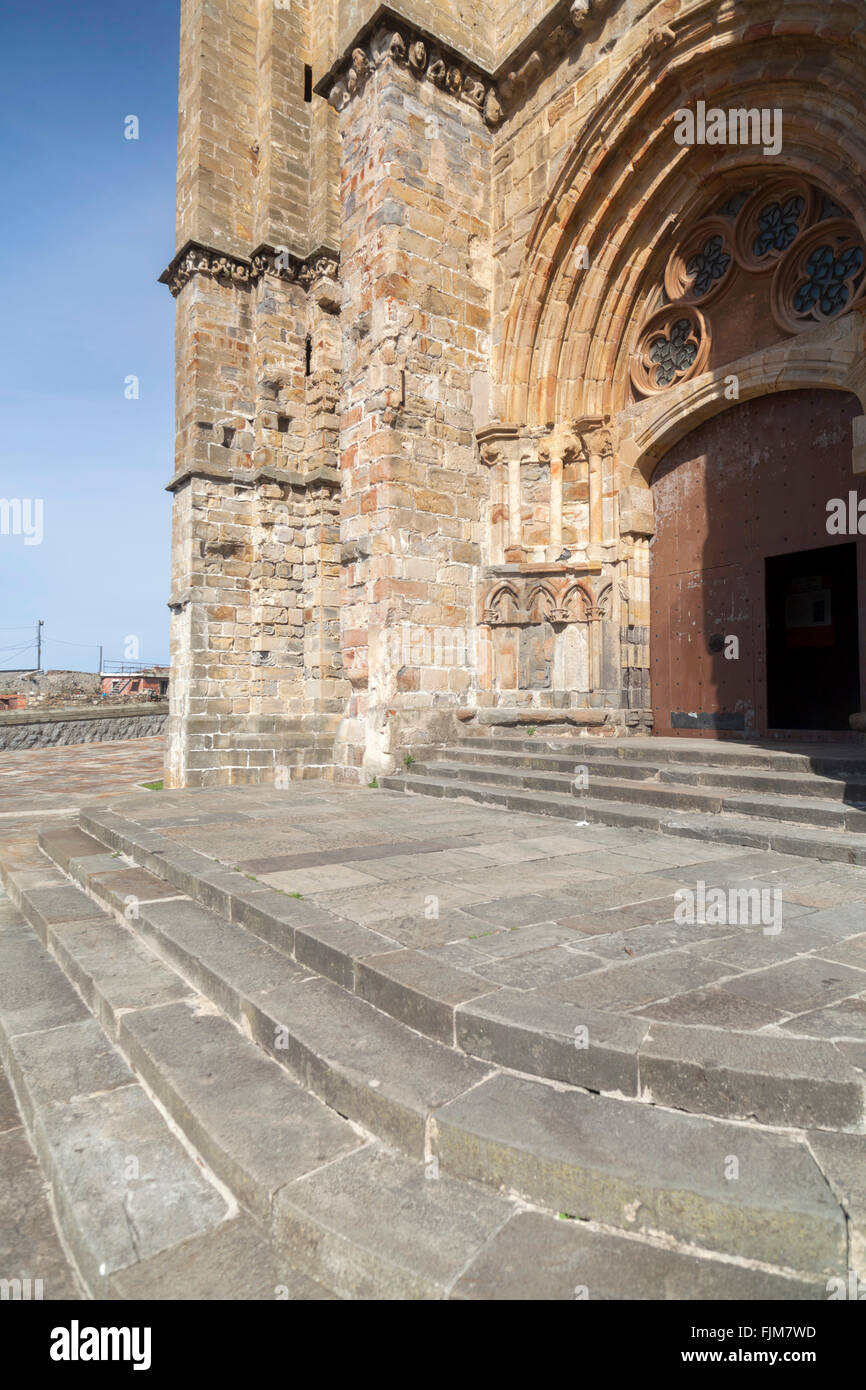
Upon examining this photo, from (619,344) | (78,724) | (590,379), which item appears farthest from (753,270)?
(78,724)

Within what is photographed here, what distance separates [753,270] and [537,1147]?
Answer: 7.45 meters

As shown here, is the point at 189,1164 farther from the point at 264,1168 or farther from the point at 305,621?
the point at 305,621

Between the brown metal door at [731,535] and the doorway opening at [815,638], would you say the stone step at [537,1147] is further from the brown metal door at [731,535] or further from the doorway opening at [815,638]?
the doorway opening at [815,638]

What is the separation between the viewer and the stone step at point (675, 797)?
3.91m

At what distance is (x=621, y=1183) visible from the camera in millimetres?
1512

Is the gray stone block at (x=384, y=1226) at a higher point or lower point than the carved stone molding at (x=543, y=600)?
lower

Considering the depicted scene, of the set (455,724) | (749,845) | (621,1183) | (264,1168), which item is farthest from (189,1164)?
(455,724)

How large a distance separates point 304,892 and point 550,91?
28.0ft

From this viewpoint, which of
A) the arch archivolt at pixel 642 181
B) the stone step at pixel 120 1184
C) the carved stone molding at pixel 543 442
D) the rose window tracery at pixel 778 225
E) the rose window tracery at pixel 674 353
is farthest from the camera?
the carved stone molding at pixel 543 442

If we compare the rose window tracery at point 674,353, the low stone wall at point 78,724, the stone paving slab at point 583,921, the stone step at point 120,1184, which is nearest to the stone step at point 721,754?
the stone paving slab at point 583,921

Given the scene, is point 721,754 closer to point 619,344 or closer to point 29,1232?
point 29,1232

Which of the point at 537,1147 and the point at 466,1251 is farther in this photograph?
the point at 537,1147

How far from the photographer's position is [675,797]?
466 centimetres

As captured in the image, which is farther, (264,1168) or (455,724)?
(455,724)
